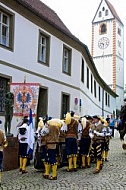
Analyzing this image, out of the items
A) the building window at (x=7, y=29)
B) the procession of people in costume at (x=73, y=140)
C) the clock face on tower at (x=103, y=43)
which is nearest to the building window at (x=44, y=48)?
the building window at (x=7, y=29)

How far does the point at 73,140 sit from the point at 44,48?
30.3 feet

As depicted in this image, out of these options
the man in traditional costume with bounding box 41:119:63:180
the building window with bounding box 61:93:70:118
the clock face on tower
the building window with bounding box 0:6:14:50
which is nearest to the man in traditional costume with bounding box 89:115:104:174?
the man in traditional costume with bounding box 41:119:63:180

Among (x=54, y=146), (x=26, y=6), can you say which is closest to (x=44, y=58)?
(x=26, y=6)

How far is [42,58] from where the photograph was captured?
17.6 metres

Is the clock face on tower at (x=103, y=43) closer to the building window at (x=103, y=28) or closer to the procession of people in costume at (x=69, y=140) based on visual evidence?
the building window at (x=103, y=28)

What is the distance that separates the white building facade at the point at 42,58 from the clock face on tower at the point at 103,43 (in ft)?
112

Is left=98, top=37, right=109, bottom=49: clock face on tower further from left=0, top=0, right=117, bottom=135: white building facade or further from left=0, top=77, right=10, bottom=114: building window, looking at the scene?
left=0, top=77, right=10, bottom=114: building window

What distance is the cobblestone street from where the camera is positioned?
7371 mm

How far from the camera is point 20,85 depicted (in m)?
11.6

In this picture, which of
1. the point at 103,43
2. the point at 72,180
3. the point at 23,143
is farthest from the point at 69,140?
the point at 103,43

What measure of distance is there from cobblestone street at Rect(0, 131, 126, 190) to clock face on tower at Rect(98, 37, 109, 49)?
161ft

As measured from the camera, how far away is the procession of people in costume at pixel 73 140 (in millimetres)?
8523

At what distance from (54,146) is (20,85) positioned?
3784 mm

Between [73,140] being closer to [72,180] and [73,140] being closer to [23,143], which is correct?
[23,143]
